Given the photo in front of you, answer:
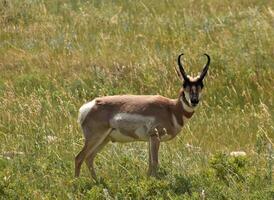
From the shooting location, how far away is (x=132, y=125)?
884cm

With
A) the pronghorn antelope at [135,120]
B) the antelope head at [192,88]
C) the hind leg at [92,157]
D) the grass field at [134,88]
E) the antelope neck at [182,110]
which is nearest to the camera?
the grass field at [134,88]

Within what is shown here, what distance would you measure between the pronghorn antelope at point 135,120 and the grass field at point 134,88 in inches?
11.1

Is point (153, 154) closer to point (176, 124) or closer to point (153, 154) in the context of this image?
point (153, 154)

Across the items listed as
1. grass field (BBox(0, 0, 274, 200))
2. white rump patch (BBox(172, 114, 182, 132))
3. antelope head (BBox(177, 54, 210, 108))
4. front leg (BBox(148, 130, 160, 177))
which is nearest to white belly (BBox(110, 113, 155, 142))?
front leg (BBox(148, 130, 160, 177))

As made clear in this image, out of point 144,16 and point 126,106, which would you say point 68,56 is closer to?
point 144,16

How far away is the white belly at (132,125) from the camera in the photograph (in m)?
8.82

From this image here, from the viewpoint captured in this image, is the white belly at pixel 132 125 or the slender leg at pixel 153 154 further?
the white belly at pixel 132 125

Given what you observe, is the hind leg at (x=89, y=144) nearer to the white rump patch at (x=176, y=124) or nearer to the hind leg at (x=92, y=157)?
the hind leg at (x=92, y=157)

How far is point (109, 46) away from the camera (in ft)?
49.6

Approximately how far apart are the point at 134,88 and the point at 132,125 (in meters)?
4.37

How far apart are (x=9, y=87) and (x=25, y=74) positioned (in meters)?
0.85

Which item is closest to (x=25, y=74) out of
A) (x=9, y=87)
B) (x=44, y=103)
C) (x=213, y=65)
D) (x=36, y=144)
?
(x=9, y=87)

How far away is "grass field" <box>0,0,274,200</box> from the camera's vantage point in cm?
847

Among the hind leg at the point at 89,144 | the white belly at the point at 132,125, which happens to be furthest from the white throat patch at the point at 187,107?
the hind leg at the point at 89,144
